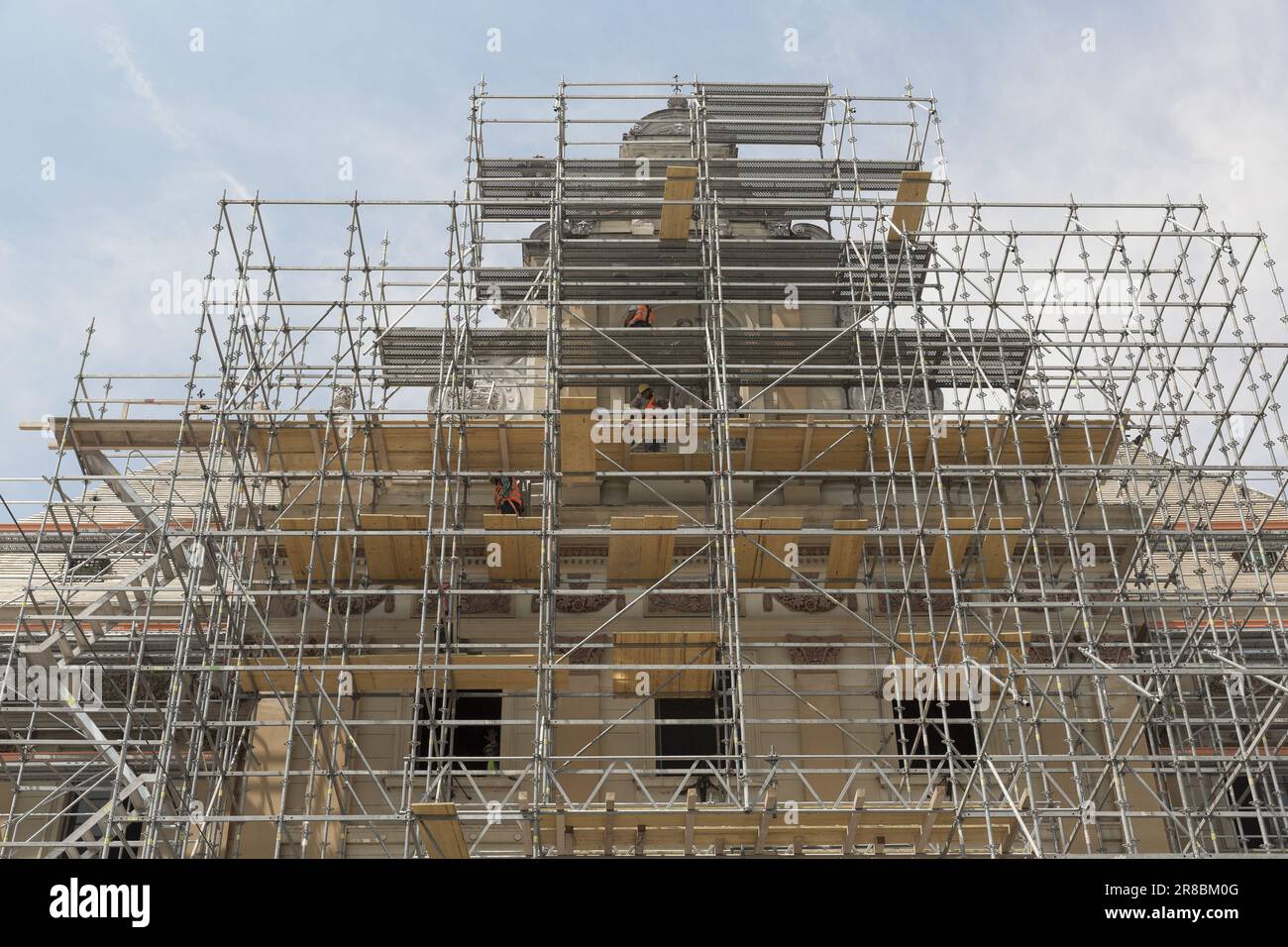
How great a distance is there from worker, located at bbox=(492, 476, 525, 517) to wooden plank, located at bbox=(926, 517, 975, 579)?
5668mm

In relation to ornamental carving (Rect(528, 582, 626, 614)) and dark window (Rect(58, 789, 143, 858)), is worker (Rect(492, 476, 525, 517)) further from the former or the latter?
dark window (Rect(58, 789, 143, 858))

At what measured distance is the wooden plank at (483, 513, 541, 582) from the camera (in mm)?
18891

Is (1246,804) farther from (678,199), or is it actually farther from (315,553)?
(315,553)

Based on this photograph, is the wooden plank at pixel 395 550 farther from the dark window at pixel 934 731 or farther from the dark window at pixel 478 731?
the dark window at pixel 934 731

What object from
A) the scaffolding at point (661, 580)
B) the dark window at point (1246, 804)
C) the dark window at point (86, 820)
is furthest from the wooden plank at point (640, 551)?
the dark window at point (1246, 804)

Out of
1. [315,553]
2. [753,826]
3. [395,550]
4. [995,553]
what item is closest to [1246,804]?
[995,553]

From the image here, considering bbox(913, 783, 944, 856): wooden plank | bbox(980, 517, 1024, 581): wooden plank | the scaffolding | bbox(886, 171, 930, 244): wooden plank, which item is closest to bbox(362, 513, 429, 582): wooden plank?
the scaffolding

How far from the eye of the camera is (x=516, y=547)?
1909 cm

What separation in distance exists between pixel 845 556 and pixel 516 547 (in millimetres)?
4405

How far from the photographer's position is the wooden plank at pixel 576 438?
18906mm

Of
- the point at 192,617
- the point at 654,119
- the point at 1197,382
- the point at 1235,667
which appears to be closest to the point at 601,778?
the point at 192,617

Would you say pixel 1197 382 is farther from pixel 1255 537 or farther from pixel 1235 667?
pixel 1235 667

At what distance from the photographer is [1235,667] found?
46.6 feet
